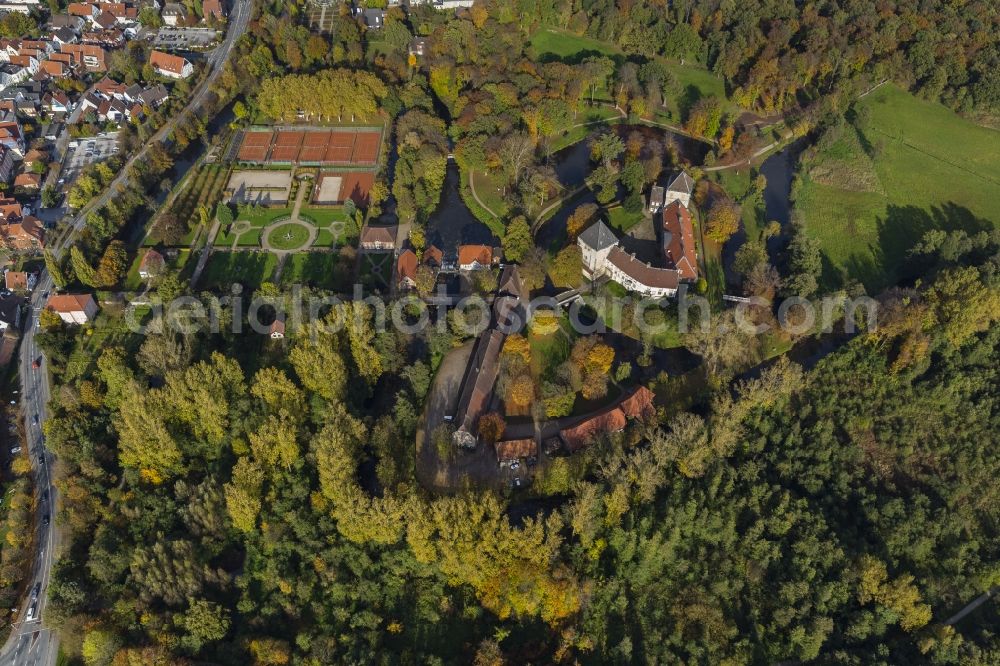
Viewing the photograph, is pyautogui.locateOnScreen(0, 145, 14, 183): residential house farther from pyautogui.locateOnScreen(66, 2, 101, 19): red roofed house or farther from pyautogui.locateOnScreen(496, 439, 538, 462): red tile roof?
pyautogui.locateOnScreen(496, 439, 538, 462): red tile roof

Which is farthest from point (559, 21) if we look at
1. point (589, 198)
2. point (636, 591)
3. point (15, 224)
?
point (636, 591)

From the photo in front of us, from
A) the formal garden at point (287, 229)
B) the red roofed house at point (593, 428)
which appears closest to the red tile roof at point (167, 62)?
the formal garden at point (287, 229)

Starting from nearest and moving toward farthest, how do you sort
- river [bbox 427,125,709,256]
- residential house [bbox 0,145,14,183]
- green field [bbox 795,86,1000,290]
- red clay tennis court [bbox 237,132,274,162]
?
green field [bbox 795,86,1000,290] → river [bbox 427,125,709,256] → residential house [bbox 0,145,14,183] → red clay tennis court [bbox 237,132,274,162]

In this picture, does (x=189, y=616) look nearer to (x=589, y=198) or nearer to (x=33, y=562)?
(x=33, y=562)

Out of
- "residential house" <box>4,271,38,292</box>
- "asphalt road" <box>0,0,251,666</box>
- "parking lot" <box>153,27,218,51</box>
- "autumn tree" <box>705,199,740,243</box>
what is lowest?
"asphalt road" <box>0,0,251,666</box>

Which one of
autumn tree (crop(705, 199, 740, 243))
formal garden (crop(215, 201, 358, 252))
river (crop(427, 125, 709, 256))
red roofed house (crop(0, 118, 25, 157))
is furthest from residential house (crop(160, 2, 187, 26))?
autumn tree (crop(705, 199, 740, 243))

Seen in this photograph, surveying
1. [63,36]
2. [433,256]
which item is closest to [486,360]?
[433,256]

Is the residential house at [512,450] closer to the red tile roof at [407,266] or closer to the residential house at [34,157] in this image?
the red tile roof at [407,266]
